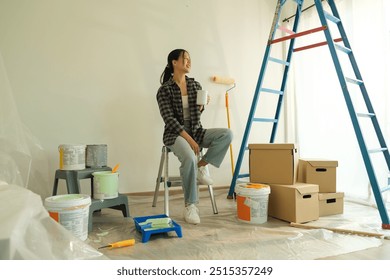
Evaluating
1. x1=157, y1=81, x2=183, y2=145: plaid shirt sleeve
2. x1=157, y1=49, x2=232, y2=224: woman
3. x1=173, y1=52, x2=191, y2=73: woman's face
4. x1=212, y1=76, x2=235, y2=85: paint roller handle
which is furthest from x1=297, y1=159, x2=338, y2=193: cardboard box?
x1=212, y1=76, x2=235, y2=85: paint roller handle

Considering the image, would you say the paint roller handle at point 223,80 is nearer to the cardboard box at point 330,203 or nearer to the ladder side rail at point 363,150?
the ladder side rail at point 363,150

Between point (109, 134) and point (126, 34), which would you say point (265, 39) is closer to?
point (126, 34)

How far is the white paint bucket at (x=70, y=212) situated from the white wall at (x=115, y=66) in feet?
2.27

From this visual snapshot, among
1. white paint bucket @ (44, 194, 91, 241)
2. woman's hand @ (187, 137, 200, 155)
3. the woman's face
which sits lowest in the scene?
white paint bucket @ (44, 194, 91, 241)

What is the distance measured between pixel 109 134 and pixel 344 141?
203 centimetres

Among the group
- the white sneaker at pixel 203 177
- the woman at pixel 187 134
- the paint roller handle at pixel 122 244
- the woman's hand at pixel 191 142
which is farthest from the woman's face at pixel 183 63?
the paint roller handle at pixel 122 244

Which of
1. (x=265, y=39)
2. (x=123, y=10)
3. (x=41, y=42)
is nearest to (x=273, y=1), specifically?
(x=265, y=39)

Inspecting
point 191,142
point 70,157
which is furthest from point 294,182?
point 70,157

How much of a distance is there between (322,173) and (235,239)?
0.87 metres

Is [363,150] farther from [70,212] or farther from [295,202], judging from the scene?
[70,212]

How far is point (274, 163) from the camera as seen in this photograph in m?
1.80

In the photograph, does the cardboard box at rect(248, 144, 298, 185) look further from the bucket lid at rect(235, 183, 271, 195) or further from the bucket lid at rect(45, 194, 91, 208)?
the bucket lid at rect(45, 194, 91, 208)

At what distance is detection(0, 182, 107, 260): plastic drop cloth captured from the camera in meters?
0.66
